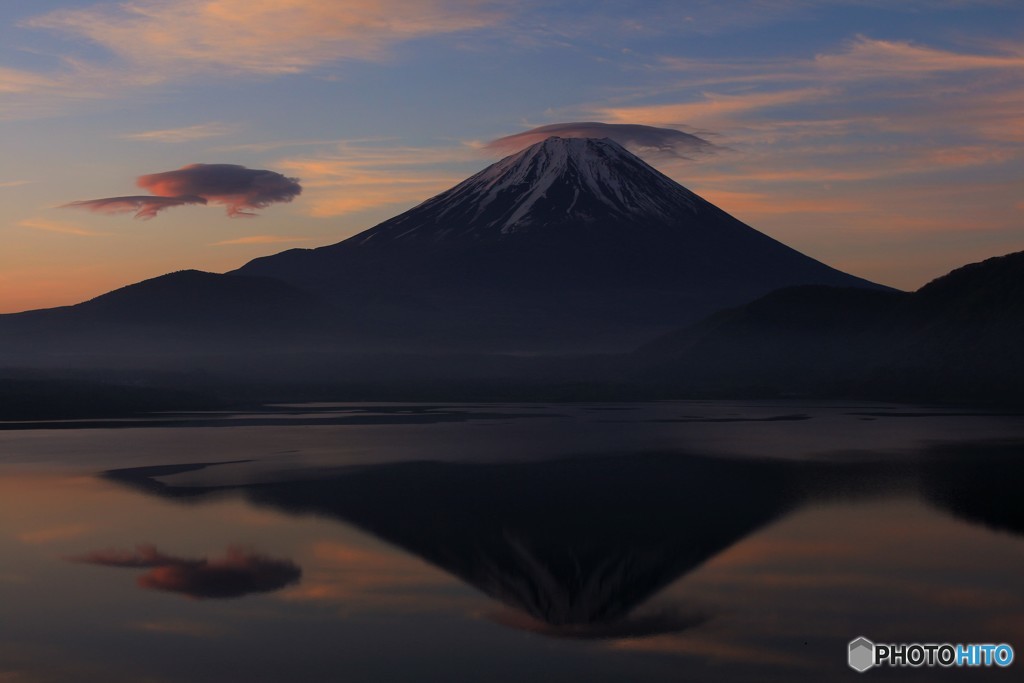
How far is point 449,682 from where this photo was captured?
13484 millimetres

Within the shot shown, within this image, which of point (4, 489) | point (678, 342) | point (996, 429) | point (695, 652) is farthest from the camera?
point (678, 342)

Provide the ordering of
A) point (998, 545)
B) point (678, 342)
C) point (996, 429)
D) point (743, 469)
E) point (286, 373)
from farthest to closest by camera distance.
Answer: point (286, 373) → point (678, 342) → point (996, 429) → point (743, 469) → point (998, 545)

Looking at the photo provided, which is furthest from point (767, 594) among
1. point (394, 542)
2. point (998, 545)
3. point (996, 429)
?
point (996, 429)

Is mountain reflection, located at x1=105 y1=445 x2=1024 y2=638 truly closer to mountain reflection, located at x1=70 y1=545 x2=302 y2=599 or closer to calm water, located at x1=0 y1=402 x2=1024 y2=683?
calm water, located at x1=0 y1=402 x2=1024 y2=683

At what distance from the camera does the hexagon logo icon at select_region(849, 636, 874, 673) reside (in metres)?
14.1

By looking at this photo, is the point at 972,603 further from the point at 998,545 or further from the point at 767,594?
the point at 998,545

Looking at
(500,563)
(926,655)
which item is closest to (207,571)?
(500,563)

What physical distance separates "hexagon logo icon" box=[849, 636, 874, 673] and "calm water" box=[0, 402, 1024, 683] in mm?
169

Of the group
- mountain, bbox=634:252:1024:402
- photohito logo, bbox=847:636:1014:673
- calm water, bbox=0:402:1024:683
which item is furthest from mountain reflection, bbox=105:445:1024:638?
mountain, bbox=634:252:1024:402

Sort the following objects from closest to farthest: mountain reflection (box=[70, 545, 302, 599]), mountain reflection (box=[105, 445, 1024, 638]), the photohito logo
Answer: the photohito logo < mountain reflection (box=[105, 445, 1024, 638]) < mountain reflection (box=[70, 545, 302, 599])

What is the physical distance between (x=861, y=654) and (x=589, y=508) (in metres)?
13.1

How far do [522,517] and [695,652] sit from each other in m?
11.2

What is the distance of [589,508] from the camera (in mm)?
27297

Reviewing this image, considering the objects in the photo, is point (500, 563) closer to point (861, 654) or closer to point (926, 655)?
point (861, 654)
